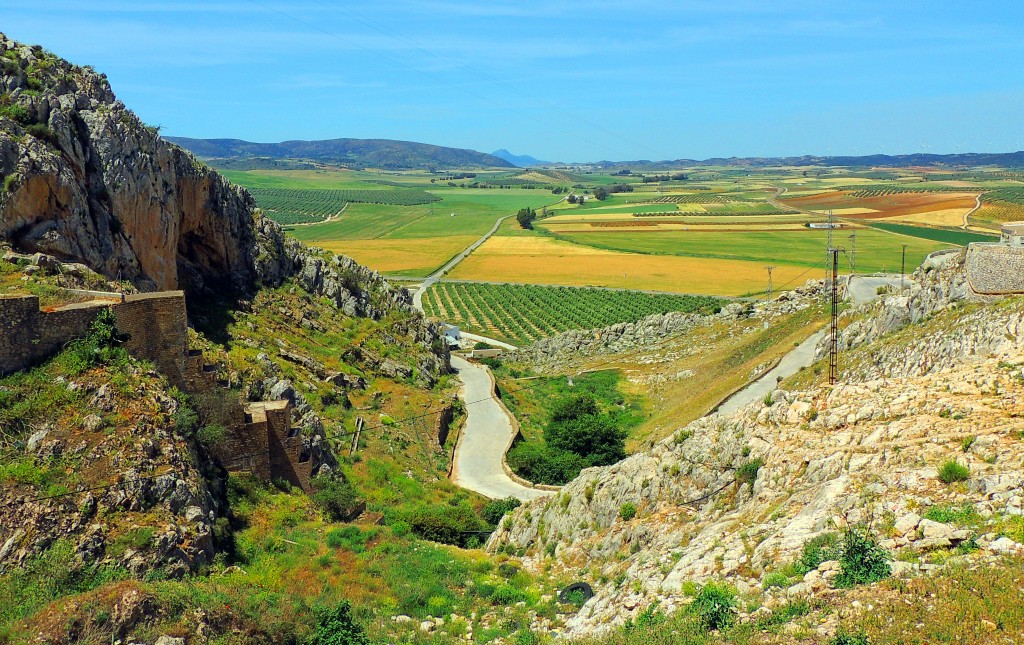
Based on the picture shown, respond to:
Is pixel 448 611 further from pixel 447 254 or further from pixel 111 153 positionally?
pixel 447 254

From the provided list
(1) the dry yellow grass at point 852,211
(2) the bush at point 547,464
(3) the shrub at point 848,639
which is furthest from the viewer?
(1) the dry yellow grass at point 852,211

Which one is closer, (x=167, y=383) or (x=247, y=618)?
(x=247, y=618)

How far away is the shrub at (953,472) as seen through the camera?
498 inches

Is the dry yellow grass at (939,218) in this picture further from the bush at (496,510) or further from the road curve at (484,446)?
the bush at (496,510)

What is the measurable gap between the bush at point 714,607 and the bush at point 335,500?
448 inches

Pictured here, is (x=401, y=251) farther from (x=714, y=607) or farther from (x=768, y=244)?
(x=714, y=607)

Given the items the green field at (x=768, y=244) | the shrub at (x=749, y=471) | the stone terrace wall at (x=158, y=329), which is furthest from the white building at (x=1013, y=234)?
the green field at (x=768, y=244)

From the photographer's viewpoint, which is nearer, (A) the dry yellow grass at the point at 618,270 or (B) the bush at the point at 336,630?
(B) the bush at the point at 336,630

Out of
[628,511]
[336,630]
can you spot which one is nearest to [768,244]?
[628,511]

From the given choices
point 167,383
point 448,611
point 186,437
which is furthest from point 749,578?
point 167,383

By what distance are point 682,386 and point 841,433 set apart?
28.7 meters

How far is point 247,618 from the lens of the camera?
12.7 m

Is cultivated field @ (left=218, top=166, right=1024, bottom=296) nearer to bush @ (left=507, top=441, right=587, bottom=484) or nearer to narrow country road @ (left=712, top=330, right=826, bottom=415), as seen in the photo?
narrow country road @ (left=712, top=330, right=826, bottom=415)

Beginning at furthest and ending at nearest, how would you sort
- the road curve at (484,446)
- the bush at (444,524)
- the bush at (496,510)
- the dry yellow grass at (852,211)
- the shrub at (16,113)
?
the dry yellow grass at (852,211)
the road curve at (484,446)
the bush at (496,510)
the shrub at (16,113)
the bush at (444,524)
